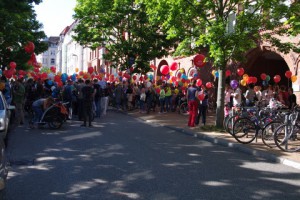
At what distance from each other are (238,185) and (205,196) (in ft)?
3.14

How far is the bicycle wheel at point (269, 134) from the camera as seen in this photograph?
10.3 metres

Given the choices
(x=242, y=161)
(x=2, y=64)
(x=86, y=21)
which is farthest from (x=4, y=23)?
(x=242, y=161)

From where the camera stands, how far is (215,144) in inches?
445

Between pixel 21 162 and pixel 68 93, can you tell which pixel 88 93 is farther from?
pixel 21 162

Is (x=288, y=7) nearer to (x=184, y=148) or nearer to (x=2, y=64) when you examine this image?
(x=184, y=148)

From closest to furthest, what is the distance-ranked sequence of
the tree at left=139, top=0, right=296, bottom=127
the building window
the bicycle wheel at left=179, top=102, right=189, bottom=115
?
1. the tree at left=139, top=0, right=296, bottom=127
2. the building window
3. the bicycle wheel at left=179, top=102, right=189, bottom=115

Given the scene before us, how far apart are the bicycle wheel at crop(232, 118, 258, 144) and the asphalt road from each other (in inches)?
30.0

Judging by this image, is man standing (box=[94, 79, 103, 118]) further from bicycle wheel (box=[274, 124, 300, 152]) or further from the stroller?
bicycle wheel (box=[274, 124, 300, 152])

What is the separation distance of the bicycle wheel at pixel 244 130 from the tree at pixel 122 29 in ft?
51.1

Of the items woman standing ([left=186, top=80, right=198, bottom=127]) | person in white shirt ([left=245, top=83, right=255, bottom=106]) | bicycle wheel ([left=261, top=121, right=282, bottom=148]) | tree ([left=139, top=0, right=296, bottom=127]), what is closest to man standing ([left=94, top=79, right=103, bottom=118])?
woman standing ([left=186, top=80, right=198, bottom=127])

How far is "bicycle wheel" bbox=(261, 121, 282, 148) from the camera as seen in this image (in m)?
10.3

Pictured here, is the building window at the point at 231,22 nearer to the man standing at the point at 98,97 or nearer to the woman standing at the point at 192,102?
the woman standing at the point at 192,102

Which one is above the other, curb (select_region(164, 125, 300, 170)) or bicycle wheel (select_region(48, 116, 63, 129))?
bicycle wheel (select_region(48, 116, 63, 129))

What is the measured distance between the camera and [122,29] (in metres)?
27.8
